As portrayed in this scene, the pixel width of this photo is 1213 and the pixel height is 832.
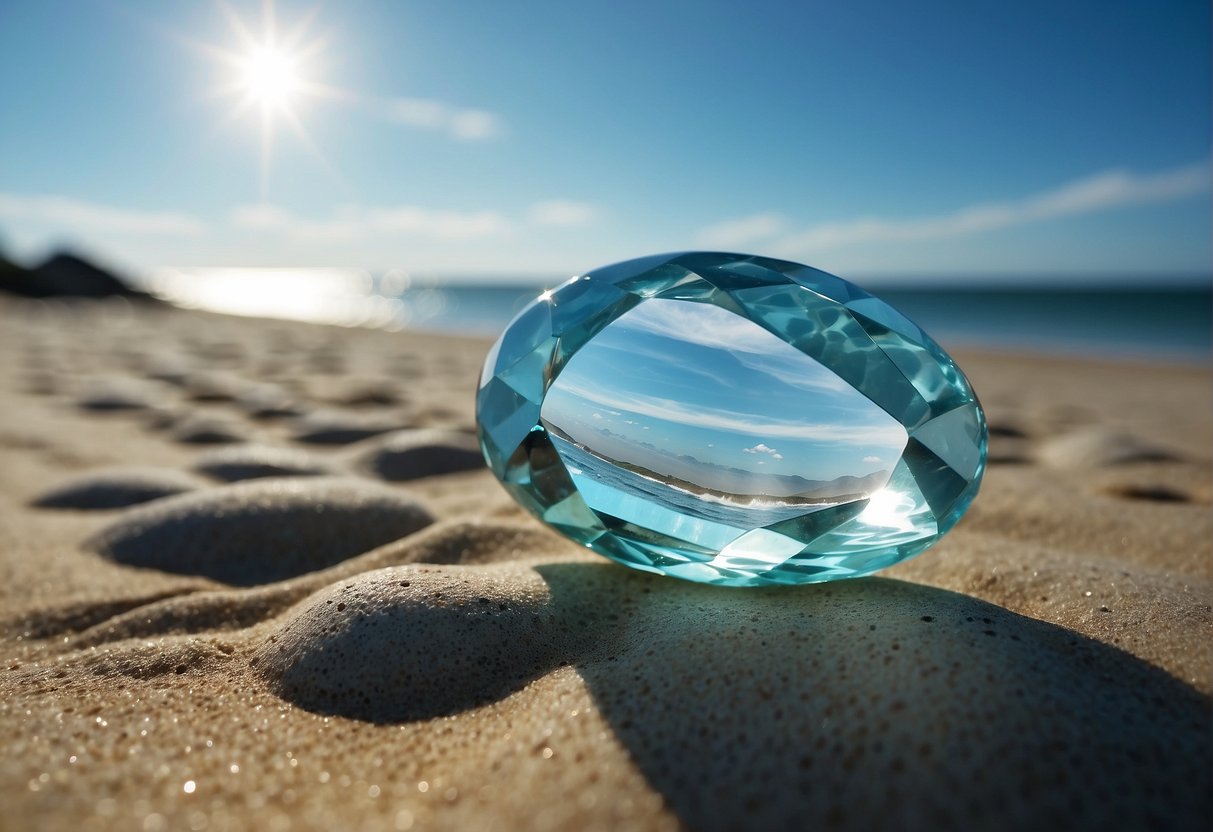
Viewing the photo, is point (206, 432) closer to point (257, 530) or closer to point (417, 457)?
point (417, 457)

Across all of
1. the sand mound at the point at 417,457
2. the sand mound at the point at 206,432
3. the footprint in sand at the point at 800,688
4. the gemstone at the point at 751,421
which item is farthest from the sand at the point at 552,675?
the sand mound at the point at 206,432

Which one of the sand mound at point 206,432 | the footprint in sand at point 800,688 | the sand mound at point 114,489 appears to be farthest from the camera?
the sand mound at point 206,432

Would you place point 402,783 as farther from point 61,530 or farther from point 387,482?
→ point 387,482

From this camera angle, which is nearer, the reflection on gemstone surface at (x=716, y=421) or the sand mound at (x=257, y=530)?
the reflection on gemstone surface at (x=716, y=421)

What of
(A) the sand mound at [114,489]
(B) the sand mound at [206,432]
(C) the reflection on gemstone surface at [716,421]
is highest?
(C) the reflection on gemstone surface at [716,421]

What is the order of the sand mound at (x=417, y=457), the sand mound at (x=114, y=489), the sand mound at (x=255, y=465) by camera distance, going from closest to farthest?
the sand mound at (x=114, y=489) < the sand mound at (x=255, y=465) < the sand mound at (x=417, y=457)

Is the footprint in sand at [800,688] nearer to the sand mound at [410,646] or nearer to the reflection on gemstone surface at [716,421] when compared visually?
the sand mound at [410,646]

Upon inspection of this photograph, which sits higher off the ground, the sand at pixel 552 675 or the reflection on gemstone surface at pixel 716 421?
the reflection on gemstone surface at pixel 716 421

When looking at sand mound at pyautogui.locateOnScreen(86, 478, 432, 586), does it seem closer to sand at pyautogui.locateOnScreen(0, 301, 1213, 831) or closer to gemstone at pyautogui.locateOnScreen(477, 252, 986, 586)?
sand at pyautogui.locateOnScreen(0, 301, 1213, 831)
